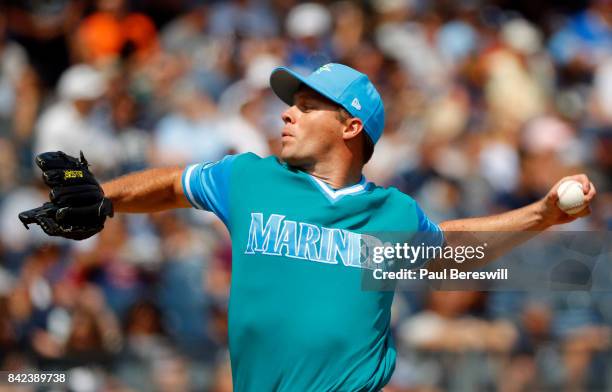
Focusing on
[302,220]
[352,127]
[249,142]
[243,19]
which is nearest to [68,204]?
[302,220]

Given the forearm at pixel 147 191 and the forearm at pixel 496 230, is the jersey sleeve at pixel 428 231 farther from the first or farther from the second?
the forearm at pixel 147 191

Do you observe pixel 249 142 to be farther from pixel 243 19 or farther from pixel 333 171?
pixel 333 171

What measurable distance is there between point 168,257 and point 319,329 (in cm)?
539

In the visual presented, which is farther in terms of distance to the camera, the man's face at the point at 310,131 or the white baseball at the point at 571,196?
the man's face at the point at 310,131

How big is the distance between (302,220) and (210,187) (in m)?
0.47

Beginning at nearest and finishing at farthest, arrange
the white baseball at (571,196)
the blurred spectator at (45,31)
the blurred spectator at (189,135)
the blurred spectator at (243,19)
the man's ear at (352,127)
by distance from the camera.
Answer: the white baseball at (571,196) < the man's ear at (352,127) < the blurred spectator at (189,135) < the blurred spectator at (45,31) < the blurred spectator at (243,19)

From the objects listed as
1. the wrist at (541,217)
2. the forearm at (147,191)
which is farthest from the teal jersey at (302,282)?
the wrist at (541,217)

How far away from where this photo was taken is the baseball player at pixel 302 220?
4387mm

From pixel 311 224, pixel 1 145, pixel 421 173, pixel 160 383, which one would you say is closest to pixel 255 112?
pixel 421 173

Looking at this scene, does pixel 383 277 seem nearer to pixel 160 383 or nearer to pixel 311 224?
pixel 311 224

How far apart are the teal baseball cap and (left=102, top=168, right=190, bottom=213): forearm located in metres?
0.62

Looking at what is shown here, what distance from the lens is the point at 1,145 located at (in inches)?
415

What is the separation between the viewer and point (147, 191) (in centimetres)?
476

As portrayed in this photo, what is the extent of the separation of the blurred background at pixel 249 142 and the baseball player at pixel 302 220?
3.46 metres
